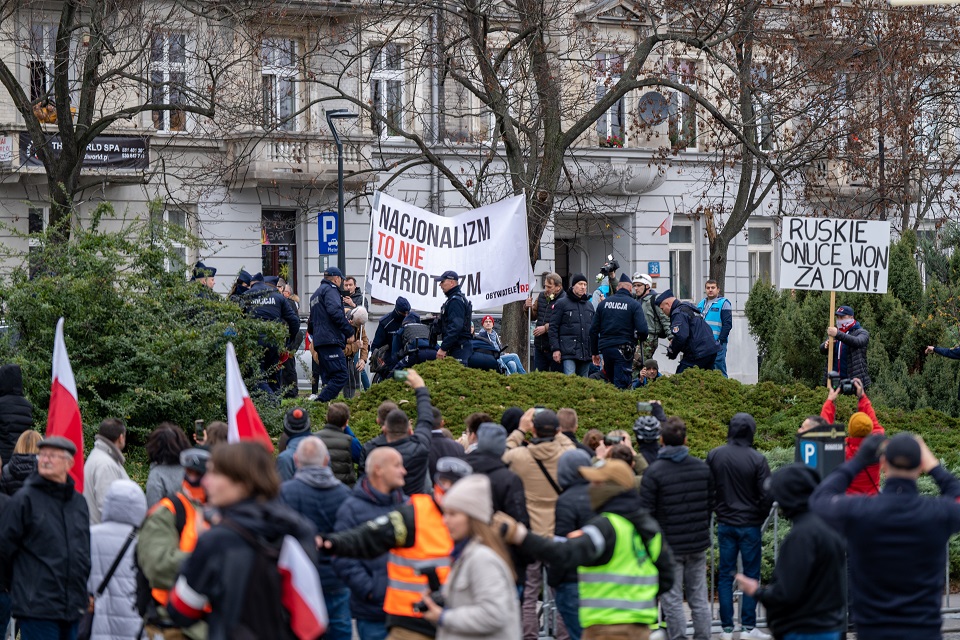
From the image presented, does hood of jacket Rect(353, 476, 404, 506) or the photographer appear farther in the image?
the photographer

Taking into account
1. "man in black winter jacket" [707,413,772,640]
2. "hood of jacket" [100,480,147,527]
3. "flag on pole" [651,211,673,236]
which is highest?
"flag on pole" [651,211,673,236]

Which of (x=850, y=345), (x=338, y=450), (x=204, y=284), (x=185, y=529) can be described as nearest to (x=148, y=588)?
(x=185, y=529)

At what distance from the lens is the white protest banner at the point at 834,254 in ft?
49.2

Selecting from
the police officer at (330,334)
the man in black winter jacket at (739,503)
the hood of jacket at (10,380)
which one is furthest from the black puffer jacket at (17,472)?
the police officer at (330,334)

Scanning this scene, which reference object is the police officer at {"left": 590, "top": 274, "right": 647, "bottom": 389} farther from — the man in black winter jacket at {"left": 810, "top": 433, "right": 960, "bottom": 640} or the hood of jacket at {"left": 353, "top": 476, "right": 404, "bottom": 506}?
the man in black winter jacket at {"left": 810, "top": 433, "right": 960, "bottom": 640}

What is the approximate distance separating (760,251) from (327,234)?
17.3 meters

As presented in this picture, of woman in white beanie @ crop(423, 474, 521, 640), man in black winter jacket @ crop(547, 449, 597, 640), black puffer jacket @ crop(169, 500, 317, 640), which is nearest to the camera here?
black puffer jacket @ crop(169, 500, 317, 640)

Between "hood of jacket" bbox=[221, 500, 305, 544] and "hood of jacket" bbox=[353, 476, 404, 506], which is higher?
"hood of jacket" bbox=[221, 500, 305, 544]

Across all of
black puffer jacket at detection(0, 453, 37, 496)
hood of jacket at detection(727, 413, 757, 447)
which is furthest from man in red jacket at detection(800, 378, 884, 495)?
black puffer jacket at detection(0, 453, 37, 496)

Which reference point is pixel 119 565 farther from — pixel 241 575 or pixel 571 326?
pixel 571 326

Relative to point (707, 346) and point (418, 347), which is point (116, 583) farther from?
point (707, 346)

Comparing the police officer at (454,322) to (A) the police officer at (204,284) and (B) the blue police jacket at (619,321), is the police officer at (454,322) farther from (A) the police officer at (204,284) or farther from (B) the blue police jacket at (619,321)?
(A) the police officer at (204,284)

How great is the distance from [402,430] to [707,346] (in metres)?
9.48

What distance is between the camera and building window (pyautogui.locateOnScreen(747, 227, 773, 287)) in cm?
4097
